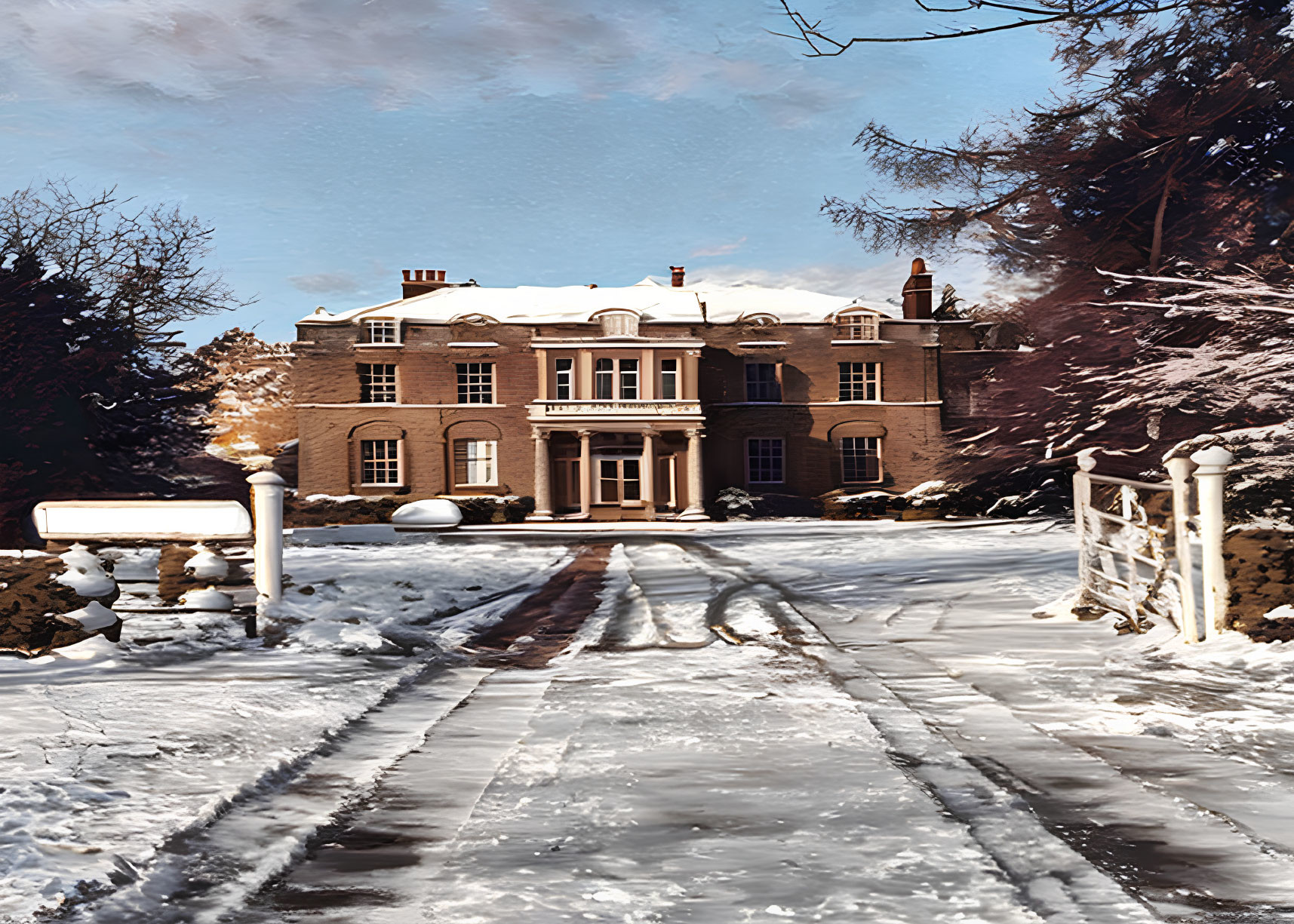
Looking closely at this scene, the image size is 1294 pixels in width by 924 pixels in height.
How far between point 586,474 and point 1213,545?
28121 millimetres

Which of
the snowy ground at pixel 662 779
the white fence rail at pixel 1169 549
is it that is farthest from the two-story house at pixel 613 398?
the snowy ground at pixel 662 779

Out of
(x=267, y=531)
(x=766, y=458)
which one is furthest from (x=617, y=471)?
(x=267, y=531)

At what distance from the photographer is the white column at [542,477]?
3462 centimetres

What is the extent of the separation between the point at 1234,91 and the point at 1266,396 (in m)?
2.90

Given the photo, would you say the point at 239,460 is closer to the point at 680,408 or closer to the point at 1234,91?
the point at 680,408

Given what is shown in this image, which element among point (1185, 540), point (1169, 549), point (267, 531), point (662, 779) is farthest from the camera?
point (267, 531)

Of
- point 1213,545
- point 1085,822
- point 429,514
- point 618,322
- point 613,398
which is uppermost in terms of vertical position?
point 618,322

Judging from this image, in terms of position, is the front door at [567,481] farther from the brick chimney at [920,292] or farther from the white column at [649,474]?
the brick chimney at [920,292]

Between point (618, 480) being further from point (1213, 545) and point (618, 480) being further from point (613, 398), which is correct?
point (1213, 545)

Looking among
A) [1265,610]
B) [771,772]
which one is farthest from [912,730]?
[1265,610]

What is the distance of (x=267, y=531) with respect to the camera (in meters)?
9.36

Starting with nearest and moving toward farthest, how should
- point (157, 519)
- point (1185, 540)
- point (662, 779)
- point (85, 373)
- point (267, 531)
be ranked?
point (662, 779), point (1185, 540), point (157, 519), point (267, 531), point (85, 373)

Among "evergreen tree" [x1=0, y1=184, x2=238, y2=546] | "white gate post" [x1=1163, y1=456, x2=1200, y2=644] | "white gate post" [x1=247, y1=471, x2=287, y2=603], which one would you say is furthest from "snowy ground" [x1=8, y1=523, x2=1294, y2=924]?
"evergreen tree" [x1=0, y1=184, x2=238, y2=546]

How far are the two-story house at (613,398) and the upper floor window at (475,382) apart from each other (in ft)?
0.18
